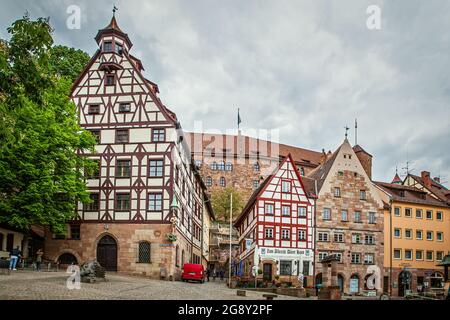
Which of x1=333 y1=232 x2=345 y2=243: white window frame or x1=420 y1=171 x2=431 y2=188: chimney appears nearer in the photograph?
x1=333 y1=232 x2=345 y2=243: white window frame

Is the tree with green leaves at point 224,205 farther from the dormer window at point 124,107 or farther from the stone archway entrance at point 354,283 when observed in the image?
the dormer window at point 124,107

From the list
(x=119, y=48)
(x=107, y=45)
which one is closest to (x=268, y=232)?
(x=119, y=48)

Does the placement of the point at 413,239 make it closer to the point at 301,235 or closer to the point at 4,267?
the point at 301,235

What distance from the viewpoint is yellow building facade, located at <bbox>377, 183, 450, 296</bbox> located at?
176 ft

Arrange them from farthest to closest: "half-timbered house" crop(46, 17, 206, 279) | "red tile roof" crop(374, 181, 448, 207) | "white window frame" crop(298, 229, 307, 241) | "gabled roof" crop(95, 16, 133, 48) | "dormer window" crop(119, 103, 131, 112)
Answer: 1. "red tile roof" crop(374, 181, 448, 207)
2. "white window frame" crop(298, 229, 307, 241)
3. "gabled roof" crop(95, 16, 133, 48)
4. "dormer window" crop(119, 103, 131, 112)
5. "half-timbered house" crop(46, 17, 206, 279)

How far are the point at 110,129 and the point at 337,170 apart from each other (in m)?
23.4

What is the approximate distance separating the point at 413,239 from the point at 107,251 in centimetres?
3233

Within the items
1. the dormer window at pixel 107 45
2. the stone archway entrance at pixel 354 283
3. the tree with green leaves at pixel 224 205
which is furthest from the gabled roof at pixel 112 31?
the tree with green leaves at pixel 224 205

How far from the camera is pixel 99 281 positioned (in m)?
26.8

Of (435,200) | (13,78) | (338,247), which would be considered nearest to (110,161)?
(338,247)

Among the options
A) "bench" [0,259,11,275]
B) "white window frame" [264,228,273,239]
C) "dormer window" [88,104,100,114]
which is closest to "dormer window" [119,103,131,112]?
"dormer window" [88,104,100,114]

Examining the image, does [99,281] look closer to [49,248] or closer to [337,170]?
[49,248]

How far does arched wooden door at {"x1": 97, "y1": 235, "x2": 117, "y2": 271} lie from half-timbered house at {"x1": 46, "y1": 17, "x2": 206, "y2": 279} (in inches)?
2.8

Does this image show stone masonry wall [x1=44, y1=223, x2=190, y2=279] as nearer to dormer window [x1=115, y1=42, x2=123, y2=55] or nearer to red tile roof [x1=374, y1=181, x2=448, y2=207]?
dormer window [x1=115, y1=42, x2=123, y2=55]
